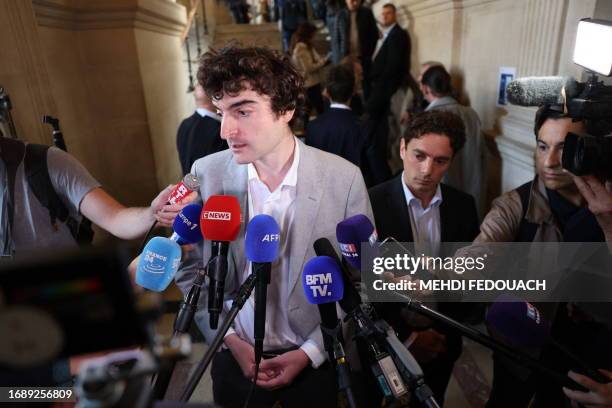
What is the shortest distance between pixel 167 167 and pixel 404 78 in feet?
9.93

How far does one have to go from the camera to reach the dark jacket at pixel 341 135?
114 inches

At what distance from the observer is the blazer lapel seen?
1.20m

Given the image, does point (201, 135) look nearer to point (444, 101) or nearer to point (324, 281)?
point (444, 101)

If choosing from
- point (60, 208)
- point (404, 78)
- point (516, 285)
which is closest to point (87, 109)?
point (60, 208)

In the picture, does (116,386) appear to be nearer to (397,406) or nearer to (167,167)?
(397,406)

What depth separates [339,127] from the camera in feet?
9.55

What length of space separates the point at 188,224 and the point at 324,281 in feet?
1.36

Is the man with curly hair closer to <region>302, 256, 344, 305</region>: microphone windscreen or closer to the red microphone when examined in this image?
the red microphone

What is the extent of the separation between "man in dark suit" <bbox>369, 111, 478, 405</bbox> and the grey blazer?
15.1 inches

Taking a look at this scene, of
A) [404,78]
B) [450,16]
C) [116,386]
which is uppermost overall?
[450,16]

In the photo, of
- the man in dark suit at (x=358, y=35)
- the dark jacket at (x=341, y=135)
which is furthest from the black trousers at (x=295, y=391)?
the man in dark suit at (x=358, y=35)

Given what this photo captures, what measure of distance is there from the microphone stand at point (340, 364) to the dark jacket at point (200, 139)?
1952mm

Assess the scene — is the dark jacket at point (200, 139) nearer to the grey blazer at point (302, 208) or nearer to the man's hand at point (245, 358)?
the grey blazer at point (302, 208)

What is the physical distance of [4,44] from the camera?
6.60 ft
